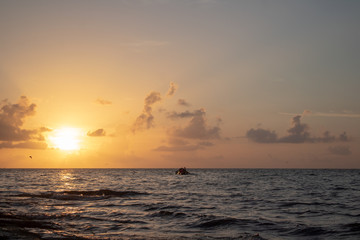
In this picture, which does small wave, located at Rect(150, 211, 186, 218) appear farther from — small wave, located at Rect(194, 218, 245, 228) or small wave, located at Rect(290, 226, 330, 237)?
small wave, located at Rect(290, 226, 330, 237)

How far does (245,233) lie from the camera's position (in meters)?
19.8

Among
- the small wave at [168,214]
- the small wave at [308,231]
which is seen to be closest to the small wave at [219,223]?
the small wave at [168,214]

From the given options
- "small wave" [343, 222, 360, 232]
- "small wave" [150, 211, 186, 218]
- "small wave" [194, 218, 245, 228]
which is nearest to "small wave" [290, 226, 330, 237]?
"small wave" [343, 222, 360, 232]

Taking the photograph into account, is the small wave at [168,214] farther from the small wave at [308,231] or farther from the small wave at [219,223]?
the small wave at [308,231]

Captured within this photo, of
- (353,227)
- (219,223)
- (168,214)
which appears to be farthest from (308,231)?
(168,214)

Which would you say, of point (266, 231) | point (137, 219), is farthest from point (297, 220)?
point (137, 219)

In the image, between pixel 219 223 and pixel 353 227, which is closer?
pixel 353 227

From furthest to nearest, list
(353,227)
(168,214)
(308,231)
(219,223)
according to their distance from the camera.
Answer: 1. (168,214)
2. (219,223)
3. (353,227)
4. (308,231)

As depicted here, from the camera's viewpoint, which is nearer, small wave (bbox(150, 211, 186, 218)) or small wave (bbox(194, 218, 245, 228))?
small wave (bbox(194, 218, 245, 228))

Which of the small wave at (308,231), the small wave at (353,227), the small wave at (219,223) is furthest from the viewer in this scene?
the small wave at (219,223)

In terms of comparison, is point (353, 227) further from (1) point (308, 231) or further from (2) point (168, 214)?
(2) point (168, 214)

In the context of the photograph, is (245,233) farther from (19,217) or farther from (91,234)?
(19,217)

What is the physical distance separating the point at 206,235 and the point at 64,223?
9.51 m

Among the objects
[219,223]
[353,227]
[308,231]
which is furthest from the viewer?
[219,223]
